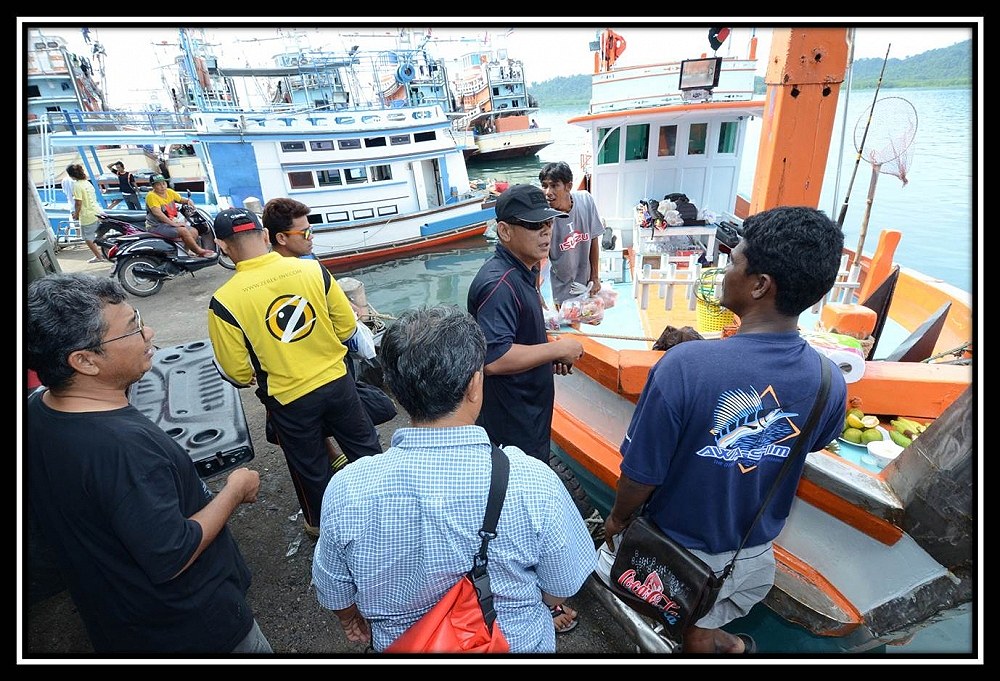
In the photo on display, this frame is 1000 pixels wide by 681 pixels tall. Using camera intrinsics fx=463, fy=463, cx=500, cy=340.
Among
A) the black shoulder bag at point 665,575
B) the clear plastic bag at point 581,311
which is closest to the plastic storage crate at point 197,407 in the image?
the black shoulder bag at point 665,575

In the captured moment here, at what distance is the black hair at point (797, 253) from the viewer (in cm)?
129

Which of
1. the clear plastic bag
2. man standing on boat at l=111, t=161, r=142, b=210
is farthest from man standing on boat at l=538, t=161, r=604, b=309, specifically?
man standing on boat at l=111, t=161, r=142, b=210

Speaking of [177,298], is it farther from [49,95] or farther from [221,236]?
[49,95]

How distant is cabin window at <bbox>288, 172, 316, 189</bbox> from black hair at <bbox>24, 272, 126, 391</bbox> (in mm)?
11951

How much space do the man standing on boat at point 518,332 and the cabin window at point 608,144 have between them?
17.2 feet

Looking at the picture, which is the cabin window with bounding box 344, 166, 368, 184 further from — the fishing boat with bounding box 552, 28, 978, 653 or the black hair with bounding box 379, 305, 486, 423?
the black hair with bounding box 379, 305, 486, 423

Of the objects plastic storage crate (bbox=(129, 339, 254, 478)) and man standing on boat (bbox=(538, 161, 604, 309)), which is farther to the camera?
man standing on boat (bbox=(538, 161, 604, 309))

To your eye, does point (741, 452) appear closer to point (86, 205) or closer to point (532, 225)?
point (532, 225)

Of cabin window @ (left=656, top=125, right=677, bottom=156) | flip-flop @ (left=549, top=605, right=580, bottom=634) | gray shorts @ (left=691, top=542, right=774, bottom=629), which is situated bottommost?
flip-flop @ (left=549, top=605, right=580, bottom=634)

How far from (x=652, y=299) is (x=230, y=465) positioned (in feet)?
13.0

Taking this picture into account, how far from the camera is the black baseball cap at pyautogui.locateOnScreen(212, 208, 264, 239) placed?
7.54 ft

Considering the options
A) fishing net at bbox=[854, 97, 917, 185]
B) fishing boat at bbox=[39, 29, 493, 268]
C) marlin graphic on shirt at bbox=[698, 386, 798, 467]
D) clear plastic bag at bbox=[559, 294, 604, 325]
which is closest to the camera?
marlin graphic on shirt at bbox=[698, 386, 798, 467]

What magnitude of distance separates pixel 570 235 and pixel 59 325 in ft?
11.2

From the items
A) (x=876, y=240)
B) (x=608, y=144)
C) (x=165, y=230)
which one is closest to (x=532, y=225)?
(x=608, y=144)
